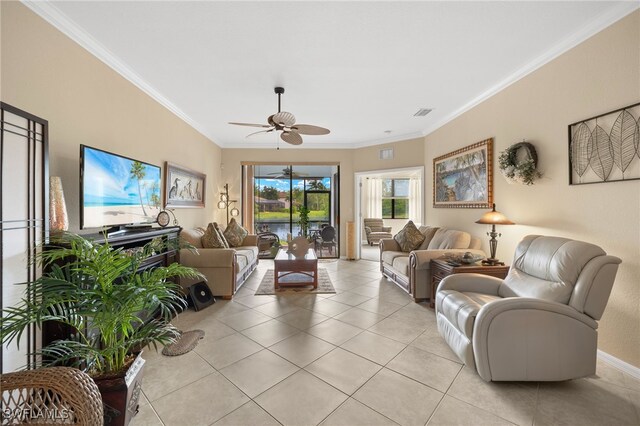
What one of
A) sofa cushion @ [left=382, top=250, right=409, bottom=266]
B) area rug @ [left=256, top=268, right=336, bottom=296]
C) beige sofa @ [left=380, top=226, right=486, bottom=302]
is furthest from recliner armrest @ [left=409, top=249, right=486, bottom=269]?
area rug @ [left=256, top=268, right=336, bottom=296]

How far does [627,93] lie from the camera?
2037mm

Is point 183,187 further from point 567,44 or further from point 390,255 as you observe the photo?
point 567,44

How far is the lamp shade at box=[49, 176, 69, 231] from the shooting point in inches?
73.4

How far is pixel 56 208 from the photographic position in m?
1.89

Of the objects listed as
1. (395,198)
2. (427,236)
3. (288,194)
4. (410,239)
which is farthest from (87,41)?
(395,198)

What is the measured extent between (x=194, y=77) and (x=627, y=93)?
420 cm

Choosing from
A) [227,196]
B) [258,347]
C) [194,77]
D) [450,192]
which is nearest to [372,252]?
[450,192]

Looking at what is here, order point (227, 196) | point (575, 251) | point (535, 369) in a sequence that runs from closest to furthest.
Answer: point (535, 369)
point (575, 251)
point (227, 196)

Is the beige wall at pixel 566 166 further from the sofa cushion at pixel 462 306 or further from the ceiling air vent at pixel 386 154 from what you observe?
the ceiling air vent at pixel 386 154

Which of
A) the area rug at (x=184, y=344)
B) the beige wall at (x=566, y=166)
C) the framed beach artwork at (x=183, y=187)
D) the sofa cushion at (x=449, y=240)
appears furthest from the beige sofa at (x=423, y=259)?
the framed beach artwork at (x=183, y=187)

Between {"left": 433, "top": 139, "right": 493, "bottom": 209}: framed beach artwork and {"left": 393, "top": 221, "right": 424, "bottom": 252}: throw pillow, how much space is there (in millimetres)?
735

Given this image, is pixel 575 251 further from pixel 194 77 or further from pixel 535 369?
pixel 194 77

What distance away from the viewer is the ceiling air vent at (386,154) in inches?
232

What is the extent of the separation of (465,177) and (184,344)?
4366 millimetres
